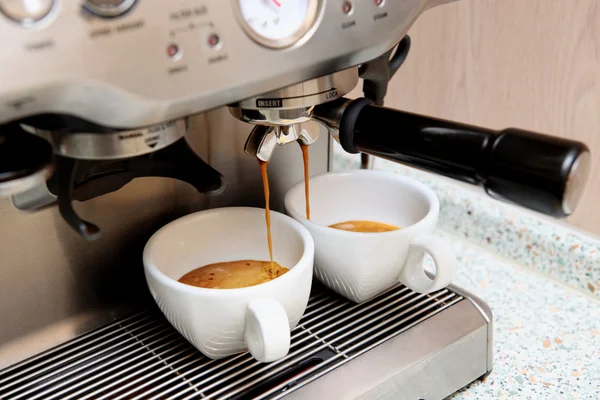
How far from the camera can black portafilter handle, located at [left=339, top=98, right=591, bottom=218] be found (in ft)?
0.87

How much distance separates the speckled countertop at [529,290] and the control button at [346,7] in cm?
29

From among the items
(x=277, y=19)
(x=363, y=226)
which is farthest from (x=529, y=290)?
(x=277, y=19)

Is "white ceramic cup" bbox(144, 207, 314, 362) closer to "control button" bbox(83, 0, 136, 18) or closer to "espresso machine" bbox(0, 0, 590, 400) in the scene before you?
"espresso machine" bbox(0, 0, 590, 400)

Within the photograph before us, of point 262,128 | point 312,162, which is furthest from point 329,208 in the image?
point 262,128

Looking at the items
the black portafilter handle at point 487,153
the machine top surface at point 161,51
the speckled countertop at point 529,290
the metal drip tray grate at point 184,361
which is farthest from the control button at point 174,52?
the speckled countertop at point 529,290

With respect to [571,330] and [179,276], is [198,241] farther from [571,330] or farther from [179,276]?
[571,330]

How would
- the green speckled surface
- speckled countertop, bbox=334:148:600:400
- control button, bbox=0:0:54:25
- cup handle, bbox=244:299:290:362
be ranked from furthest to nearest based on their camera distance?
the green speckled surface < speckled countertop, bbox=334:148:600:400 < cup handle, bbox=244:299:290:362 < control button, bbox=0:0:54:25

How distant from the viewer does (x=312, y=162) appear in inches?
21.9

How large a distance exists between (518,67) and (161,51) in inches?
18.0

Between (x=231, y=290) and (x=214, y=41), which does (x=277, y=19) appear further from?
(x=231, y=290)

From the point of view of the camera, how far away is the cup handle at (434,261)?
1.44 ft

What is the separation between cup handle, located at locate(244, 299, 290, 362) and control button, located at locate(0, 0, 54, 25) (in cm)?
21

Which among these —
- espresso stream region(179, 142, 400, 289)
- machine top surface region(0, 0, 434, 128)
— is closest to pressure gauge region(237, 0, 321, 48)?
machine top surface region(0, 0, 434, 128)

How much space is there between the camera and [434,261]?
17.3 inches
